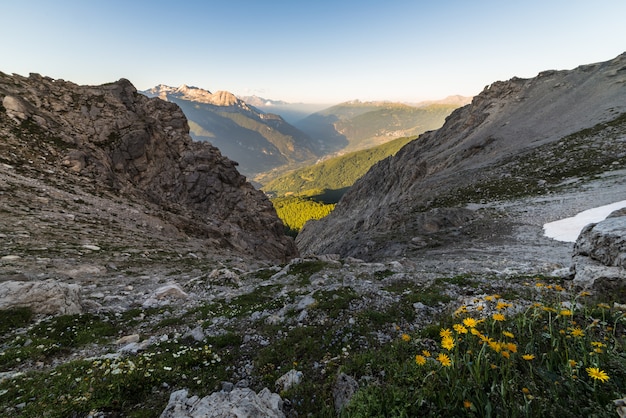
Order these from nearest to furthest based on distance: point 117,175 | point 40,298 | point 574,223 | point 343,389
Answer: point 343,389 < point 40,298 < point 574,223 < point 117,175

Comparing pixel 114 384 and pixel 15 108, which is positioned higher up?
pixel 15 108

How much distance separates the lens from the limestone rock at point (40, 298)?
11.7 meters

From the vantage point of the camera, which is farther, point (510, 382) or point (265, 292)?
point (265, 292)

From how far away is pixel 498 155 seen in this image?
227ft

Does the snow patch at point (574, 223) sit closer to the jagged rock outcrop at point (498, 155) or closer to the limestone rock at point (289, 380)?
the jagged rock outcrop at point (498, 155)

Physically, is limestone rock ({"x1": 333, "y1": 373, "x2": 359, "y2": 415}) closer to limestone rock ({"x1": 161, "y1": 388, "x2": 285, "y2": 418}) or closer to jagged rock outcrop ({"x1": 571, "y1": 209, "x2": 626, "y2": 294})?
limestone rock ({"x1": 161, "y1": 388, "x2": 285, "y2": 418})

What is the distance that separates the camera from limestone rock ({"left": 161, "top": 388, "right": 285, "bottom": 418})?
5239mm

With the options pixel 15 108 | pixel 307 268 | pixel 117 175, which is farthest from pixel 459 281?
pixel 15 108

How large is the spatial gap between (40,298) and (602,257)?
23.1 meters

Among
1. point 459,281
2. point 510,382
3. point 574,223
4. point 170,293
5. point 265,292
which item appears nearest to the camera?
point 510,382

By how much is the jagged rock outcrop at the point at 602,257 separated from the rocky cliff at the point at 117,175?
2972cm

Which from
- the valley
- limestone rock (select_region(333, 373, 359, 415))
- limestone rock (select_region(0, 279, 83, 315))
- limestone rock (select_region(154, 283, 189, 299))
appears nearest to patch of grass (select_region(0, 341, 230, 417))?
the valley

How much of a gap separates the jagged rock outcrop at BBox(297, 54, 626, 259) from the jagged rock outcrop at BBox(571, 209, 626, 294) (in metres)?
23.9

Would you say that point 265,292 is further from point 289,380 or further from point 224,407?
point 224,407
